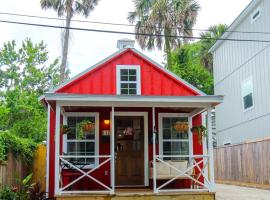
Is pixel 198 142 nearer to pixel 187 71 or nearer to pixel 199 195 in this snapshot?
pixel 199 195

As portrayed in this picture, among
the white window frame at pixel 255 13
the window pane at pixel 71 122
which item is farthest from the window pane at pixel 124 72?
the white window frame at pixel 255 13

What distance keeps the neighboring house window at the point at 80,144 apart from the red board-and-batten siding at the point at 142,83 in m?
0.44

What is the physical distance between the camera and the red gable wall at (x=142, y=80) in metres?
12.8

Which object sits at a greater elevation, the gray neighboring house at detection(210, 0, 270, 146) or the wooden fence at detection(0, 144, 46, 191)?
the gray neighboring house at detection(210, 0, 270, 146)

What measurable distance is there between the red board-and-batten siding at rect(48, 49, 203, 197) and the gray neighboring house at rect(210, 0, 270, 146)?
4972mm

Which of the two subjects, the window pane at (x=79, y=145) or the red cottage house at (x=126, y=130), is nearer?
the red cottage house at (x=126, y=130)

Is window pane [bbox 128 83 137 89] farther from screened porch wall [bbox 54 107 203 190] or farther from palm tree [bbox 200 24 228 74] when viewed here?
palm tree [bbox 200 24 228 74]

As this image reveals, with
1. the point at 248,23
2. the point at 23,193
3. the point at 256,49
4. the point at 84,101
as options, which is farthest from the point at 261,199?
the point at 248,23

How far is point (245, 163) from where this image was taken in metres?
16.8

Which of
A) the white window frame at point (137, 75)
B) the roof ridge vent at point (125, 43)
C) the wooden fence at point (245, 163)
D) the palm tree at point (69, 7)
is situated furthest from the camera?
the palm tree at point (69, 7)

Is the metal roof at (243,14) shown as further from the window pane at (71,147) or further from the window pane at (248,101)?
the window pane at (71,147)

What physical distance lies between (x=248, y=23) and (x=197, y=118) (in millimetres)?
7187

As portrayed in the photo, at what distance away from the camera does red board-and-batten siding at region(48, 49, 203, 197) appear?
12656mm

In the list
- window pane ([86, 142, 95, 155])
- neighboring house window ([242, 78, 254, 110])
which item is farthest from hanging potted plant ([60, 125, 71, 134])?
neighboring house window ([242, 78, 254, 110])
